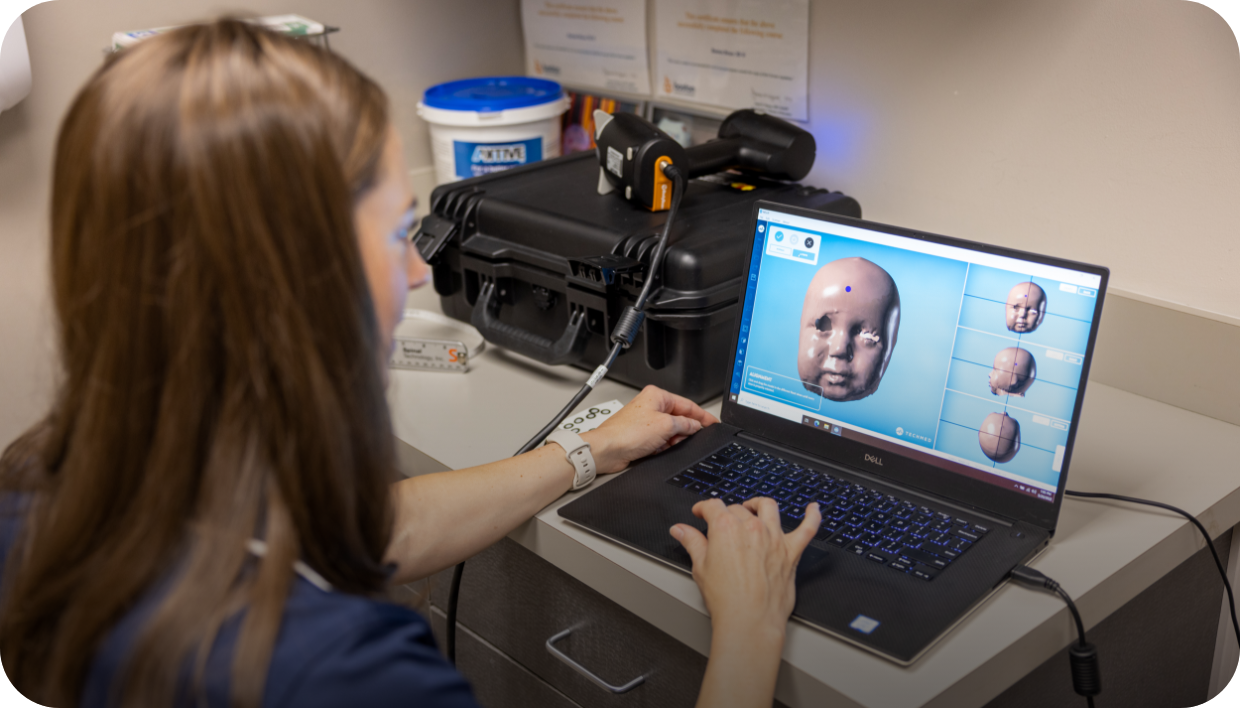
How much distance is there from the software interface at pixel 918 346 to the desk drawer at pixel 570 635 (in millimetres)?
252

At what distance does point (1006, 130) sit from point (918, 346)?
0.40m

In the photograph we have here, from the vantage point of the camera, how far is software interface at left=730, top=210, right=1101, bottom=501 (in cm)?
76

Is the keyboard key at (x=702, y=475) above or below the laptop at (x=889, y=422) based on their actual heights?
below

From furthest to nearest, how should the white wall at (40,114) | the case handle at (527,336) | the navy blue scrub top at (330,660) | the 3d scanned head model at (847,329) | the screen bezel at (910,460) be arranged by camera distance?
the white wall at (40,114) < the case handle at (527,336) < the 3d scanned head model at (847,329) < the screen bezel at (910,460) < the navy blue scrub top at (330,660)

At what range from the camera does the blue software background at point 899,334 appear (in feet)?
2.68

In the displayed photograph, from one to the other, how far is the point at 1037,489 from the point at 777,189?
57cm

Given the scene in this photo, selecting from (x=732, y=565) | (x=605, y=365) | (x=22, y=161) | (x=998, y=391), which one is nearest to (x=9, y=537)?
(x=732, y=565)

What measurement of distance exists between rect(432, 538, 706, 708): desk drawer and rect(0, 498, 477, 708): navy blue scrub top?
340mm

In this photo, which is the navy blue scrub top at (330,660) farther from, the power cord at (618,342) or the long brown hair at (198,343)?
the power cord at (618,342)

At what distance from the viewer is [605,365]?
1.04 m

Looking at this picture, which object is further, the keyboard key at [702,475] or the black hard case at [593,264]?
the black hard case at [593,264]

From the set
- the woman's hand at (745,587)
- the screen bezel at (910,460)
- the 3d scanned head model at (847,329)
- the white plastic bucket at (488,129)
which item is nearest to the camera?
the woman's hand at (745,587)

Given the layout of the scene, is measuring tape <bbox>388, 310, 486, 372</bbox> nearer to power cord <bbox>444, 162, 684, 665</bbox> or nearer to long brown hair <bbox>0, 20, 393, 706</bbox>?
power cord <bbox>444, 162, 684, 665</bbox>

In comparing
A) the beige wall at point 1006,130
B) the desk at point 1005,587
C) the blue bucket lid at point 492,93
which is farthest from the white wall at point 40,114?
the desk at point 1005,587
